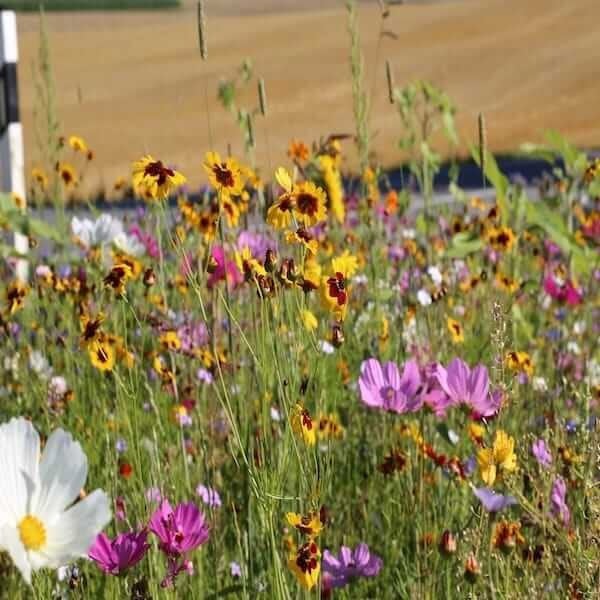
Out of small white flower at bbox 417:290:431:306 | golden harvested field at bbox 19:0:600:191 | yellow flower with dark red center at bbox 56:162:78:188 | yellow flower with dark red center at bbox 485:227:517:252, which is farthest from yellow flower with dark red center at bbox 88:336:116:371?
golden harvested field at bbox 19:0:600:191

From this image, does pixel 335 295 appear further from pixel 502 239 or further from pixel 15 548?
pixel 502 239

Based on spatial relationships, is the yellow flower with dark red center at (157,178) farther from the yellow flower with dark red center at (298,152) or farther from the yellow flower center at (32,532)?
the yellow flower with dark red center at (298,152)

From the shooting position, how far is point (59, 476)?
105 centimetres

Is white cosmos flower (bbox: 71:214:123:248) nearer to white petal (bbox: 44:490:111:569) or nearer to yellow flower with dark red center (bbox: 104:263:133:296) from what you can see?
yellow flower with dark red center (bbox: 104:263:133:296)

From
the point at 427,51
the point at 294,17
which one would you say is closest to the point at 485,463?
the point at 427,51

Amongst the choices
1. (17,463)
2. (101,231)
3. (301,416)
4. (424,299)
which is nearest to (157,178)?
(301,416)

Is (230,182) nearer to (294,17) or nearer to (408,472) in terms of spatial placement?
(408,472)

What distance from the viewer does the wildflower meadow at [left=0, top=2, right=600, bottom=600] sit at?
1.37 m

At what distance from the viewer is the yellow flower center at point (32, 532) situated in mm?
1019

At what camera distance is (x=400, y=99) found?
3.29 metres

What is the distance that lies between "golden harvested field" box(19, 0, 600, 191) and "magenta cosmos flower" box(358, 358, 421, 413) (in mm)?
8269

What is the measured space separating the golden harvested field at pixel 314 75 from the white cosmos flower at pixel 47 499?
29.1 ft

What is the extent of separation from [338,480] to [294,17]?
958 inches

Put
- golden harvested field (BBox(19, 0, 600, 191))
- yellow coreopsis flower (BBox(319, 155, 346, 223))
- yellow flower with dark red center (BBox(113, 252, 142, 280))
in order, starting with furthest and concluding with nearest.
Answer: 1. golden harvested field (BBox(19, 0, 600, 191))
2. yellow coreopsis flower (BBox(319, 155, 346, 223))
3. yellow flower with dark red center (BBox(113, 252, 142, 280))
